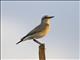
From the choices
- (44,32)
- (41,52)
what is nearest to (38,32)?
(44,32)

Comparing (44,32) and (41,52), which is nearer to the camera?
(41,52)

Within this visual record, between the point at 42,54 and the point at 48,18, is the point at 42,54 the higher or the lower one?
the lower one

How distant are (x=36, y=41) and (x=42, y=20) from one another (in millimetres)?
972

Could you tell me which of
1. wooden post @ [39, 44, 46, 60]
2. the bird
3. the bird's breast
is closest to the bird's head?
the bird

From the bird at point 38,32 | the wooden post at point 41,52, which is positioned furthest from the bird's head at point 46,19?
the wooden post at point 41,52

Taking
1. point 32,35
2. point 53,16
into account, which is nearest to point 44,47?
point 32,35

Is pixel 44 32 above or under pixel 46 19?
under

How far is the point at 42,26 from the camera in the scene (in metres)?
11.2

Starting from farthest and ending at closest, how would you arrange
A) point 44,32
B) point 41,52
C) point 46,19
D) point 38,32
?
point 46,19, point 44,32, point 38,32, point 41,52

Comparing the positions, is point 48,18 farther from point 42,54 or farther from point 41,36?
point 42,54

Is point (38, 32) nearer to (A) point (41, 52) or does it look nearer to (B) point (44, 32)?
(B) point (44, 32)

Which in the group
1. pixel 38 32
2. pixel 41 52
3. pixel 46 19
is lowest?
pixel 41 52

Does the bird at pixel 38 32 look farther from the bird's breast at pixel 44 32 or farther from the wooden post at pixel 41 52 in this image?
the wooden post at pixel 41 52

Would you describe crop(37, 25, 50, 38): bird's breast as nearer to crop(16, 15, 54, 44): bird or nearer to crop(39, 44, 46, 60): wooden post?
crop(16, 15, 54, 44): bird
